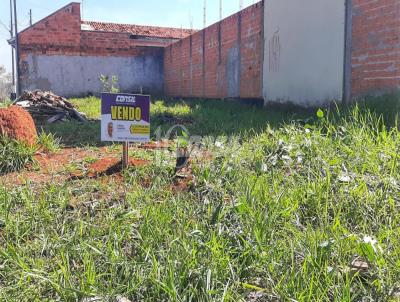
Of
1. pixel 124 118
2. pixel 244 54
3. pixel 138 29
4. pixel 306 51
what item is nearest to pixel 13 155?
pixel 124 118

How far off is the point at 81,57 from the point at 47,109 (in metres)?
9.16

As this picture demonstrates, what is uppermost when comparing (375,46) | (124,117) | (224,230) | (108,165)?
(375,46)

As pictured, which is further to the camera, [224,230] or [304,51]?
[304,51]

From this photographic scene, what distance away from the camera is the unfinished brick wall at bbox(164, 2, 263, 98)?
30.2ft

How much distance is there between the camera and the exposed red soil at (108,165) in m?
3.50

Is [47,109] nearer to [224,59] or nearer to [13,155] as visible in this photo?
[13,155]

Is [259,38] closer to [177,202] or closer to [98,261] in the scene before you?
[177,202]

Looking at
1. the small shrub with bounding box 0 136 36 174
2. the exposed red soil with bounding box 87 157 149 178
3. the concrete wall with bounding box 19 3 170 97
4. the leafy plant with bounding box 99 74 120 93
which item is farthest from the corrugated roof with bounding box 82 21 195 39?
the exposed red soil with bounding box 87 157 149 178

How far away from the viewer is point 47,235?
2.34 meters

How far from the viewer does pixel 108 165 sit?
3729 millimetres

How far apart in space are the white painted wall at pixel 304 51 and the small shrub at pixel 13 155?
4.77 metres

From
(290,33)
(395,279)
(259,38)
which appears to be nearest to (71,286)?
(395,279)

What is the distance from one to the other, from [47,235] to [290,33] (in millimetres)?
6573

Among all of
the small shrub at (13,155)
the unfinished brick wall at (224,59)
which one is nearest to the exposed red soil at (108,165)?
the small shrub at (13,155)
